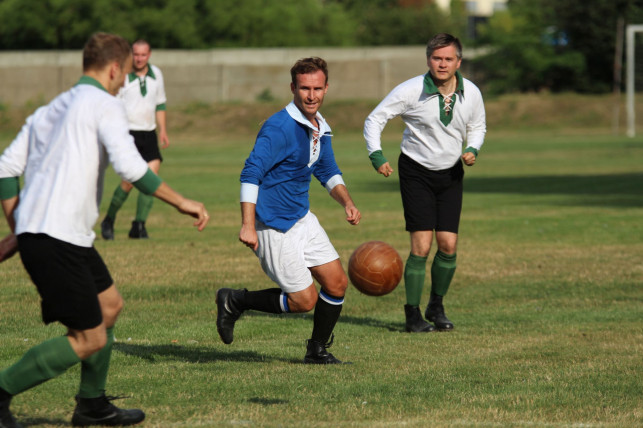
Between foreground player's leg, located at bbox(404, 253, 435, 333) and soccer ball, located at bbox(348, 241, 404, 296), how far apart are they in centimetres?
38

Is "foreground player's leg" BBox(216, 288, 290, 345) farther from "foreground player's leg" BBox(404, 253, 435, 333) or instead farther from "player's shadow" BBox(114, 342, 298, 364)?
"foreground player's leg" BBox(404, 253, 435, 333)

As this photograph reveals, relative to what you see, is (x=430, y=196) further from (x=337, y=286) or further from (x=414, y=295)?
(x=337, y=286)

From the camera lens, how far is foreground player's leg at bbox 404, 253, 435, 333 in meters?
8.92

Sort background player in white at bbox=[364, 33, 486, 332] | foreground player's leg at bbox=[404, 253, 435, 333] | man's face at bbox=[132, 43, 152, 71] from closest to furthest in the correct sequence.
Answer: background player in white at bbox=[364, 33, 486, 332] < foreground player's leg at bbox=[404, 253, 435, 333] < man's face at bbox=[132, 43, 152, 71]

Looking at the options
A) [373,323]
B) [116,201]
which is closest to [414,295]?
[373,323]

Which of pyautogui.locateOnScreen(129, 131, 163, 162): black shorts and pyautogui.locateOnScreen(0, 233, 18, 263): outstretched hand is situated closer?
pyautogui.locateOnScreen(0, 233, 18, 263): outstretched hand

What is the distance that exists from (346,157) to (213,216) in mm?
17724

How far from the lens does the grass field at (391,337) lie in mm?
5949

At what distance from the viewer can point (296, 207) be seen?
7.13 meters

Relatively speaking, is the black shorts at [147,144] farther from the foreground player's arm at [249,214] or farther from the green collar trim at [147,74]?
the foreground player's arm at [249,214]

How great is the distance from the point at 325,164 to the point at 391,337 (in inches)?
74.4

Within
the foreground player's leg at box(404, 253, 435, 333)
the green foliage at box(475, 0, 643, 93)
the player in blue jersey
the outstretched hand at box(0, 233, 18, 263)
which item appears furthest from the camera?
the green foliage at box(475, 0, 643, 93)

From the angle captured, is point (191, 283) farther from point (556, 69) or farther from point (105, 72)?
point (556, 69)

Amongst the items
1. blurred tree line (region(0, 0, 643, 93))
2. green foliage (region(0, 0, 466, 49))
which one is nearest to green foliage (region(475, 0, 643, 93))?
blurred tree line (region(0, 0, 643, 93))
